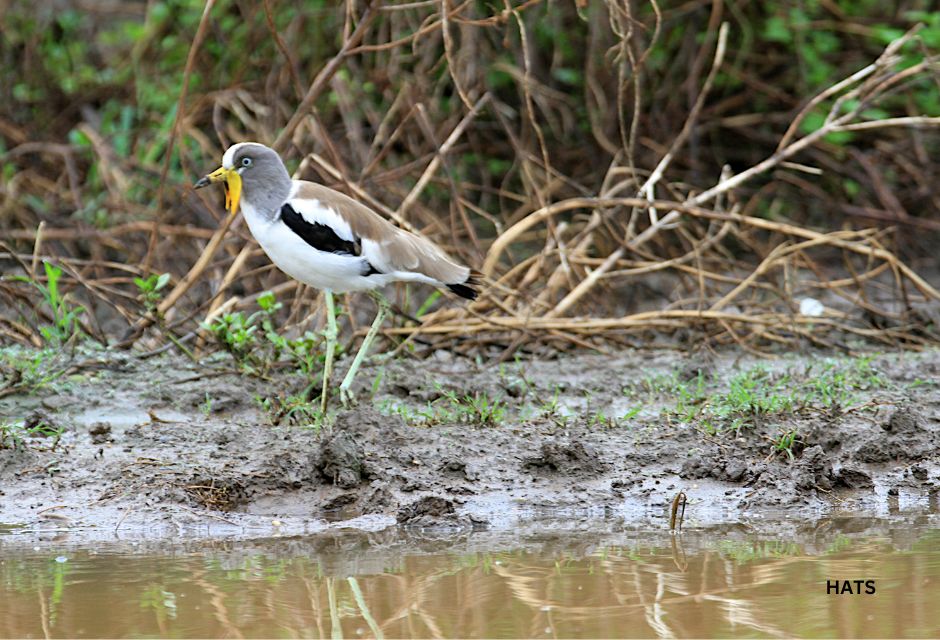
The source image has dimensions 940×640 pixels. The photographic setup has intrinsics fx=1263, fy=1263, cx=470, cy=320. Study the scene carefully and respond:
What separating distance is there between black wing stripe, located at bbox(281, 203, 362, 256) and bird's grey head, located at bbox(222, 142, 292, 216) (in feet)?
0.21

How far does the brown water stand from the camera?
11.1 ft

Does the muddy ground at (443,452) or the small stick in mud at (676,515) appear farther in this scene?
the muddy ground at (443,452)

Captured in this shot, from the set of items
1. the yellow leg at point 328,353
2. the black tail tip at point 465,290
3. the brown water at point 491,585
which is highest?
the black tail tip at point 465,290

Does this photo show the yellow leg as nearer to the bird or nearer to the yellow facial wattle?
the bird

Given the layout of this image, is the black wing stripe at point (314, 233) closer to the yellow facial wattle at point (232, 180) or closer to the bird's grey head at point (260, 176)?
the bird's grey head at point (260, 176)

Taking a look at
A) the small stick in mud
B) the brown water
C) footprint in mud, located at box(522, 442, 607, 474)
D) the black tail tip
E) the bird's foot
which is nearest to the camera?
the brown water

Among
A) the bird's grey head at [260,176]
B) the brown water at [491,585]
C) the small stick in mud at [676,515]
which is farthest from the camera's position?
A: the bird's grey head at [260,176]

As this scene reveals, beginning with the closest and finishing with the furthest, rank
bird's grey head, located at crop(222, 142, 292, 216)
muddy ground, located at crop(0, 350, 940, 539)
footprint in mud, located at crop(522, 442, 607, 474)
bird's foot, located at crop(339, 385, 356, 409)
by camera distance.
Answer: muddy ground, located at crop(0, 350, 940, 539) → footprint in mud, located at crop(522, 442, 607, 474) → bird's grey head, located at crop(222, 142, 292, 216) → bird's foot, located at crop(339, 385, 356, 409)

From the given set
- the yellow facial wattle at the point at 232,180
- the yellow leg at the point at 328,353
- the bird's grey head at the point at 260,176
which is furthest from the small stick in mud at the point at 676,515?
the yellow facial wattle at the point at 232,180

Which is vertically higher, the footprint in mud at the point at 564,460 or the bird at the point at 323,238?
the bird at the point at 323,238

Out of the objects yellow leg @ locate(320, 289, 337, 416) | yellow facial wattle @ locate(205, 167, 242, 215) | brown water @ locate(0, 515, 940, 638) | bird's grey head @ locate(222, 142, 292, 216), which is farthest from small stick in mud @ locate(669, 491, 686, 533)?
yellow facial wattle @ locate(205, 167, 242, 215)

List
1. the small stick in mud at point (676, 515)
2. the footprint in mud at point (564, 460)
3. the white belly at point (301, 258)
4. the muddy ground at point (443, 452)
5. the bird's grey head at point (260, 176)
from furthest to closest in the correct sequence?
the bird's grey head at point (260, 176), the white belly at point (301, 258), the footprint in mud at point (564, 460), the muddy ground at point (443, 452), the small stick in mud at point (676, 515)

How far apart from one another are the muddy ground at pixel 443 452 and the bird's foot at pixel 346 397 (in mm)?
110

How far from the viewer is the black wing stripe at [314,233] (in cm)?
511
